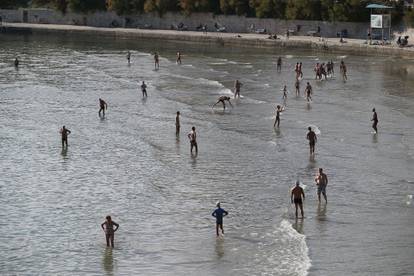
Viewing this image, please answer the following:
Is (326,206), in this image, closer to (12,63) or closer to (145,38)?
(12,63)

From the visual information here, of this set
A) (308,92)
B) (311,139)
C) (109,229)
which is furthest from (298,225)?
(308,92)

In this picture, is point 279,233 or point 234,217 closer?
point 279,233

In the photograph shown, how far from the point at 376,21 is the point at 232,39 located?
16.6m

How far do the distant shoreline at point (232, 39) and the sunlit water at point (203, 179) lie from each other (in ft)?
51.3

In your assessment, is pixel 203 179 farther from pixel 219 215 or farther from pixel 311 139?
pixel 219 215

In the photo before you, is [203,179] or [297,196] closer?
[297,196]

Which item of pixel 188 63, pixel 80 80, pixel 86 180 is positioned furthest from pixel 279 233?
pixel 188 63

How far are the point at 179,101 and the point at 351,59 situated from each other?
2682 centimetres

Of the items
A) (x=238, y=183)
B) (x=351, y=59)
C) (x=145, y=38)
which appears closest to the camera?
(x=238, y=183)

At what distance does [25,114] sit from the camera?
47312 mm

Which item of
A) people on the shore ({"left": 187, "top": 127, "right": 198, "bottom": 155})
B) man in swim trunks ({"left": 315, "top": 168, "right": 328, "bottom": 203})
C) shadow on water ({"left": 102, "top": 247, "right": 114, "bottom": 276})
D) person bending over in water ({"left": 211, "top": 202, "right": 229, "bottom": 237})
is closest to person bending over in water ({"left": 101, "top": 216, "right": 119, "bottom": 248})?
shadow on water ({"left": 102, "top": 247, "right": 114, "bottom": 276})

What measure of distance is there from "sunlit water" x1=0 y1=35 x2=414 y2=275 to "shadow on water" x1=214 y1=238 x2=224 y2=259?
38mm

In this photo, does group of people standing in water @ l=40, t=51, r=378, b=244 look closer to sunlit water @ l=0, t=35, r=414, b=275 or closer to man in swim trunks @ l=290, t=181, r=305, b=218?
man in swim trunks @ l=290, t=181, r=305, b=218

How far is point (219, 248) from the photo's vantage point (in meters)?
23.8
